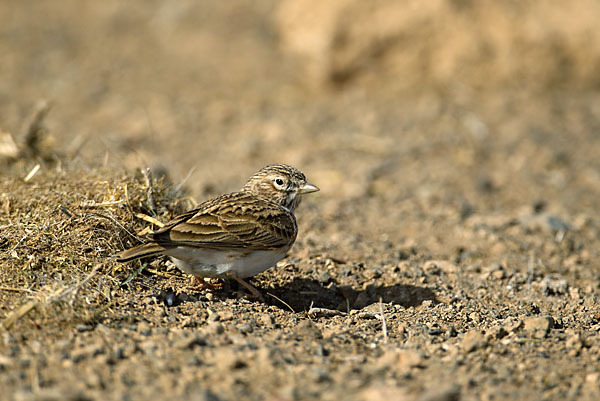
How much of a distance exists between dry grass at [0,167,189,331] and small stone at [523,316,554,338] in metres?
2.93

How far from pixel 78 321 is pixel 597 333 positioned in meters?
3.65

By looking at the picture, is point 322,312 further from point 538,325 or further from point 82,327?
point 82,327

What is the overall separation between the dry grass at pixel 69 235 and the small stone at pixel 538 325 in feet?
9.61

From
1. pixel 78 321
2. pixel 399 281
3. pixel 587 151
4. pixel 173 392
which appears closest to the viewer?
pixel 173 392

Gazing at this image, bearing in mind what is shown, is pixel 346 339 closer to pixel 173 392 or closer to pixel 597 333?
pixel 173 392

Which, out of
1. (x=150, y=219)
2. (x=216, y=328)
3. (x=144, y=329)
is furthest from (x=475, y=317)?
(x=150, y=219)

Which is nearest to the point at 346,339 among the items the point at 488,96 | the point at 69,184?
the point at 69,184

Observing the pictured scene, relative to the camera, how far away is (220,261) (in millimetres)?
5402

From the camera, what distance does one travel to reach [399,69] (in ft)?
42.6

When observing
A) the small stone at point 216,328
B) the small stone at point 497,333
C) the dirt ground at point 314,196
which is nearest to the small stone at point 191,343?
the dirt ground at point 314,196

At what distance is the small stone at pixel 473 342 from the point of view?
15.5 feet

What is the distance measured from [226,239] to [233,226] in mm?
193

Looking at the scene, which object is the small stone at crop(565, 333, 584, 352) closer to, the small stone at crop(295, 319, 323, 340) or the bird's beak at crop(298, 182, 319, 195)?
the small stone at crop(295, 319, 323, 340)

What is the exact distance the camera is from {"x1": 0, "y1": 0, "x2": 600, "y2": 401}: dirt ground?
432cm
